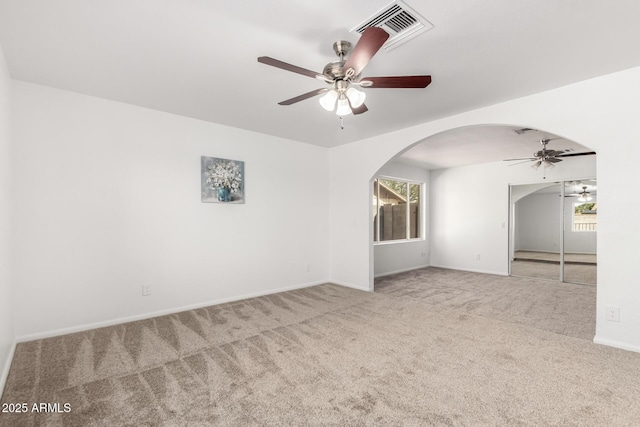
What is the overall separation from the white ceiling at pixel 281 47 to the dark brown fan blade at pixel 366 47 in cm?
27

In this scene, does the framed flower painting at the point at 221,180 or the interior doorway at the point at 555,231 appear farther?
the interior doorway at the point at 555,231

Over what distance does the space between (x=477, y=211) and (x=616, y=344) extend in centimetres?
439

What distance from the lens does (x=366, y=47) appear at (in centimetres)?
179

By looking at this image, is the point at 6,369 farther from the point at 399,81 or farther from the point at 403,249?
the point at 403,249

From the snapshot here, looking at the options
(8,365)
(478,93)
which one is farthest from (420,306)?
(8,365)

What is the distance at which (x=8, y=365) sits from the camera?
233 cm

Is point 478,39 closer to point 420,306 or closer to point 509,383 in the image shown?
point 509,383

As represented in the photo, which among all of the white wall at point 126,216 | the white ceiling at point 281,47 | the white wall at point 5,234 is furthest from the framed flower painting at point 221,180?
the white wall at point 5,234

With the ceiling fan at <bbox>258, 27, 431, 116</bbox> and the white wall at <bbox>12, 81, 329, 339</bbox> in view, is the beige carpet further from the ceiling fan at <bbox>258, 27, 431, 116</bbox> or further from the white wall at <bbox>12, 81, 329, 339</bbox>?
the ceiling fan at <bbox>258, 27, 431, 116</bbox>

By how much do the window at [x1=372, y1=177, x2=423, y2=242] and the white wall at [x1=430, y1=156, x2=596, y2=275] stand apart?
1.78 feet

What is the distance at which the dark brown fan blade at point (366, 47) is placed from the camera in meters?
1.67

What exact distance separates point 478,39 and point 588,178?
5094 millimetres

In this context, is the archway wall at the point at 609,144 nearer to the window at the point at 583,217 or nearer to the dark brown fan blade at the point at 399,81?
the dark brown fan blade at the point at 399,81

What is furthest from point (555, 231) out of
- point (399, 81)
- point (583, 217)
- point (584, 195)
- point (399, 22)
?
point (399, 22)
